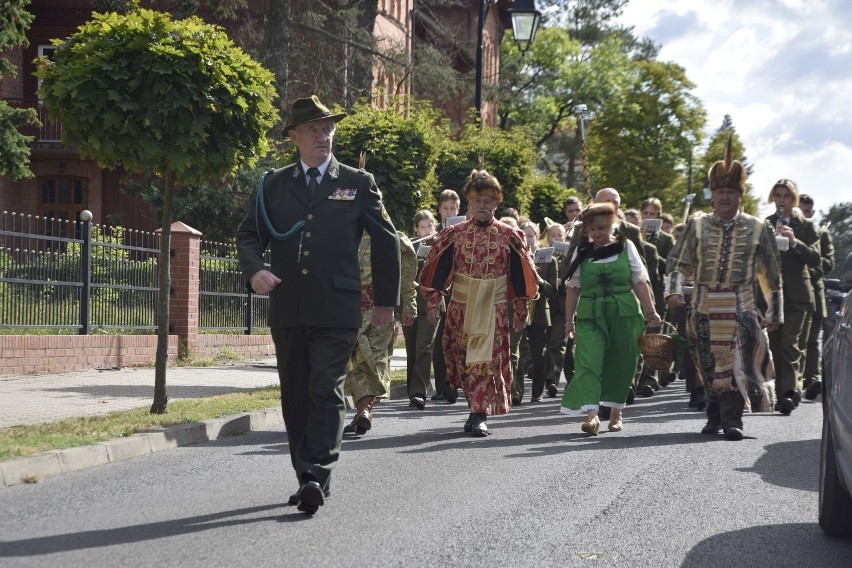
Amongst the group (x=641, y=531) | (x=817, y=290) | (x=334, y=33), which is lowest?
(x=641, y=531)

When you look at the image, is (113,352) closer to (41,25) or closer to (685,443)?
(685,443)

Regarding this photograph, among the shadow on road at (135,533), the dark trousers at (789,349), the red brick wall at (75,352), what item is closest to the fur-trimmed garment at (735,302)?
the dark trousers at (789,349)

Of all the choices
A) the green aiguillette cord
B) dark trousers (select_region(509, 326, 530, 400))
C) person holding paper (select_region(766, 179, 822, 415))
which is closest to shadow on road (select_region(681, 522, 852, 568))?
the green aiguillette cord

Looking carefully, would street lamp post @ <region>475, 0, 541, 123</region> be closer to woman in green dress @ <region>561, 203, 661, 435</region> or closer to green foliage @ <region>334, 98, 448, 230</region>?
green foliage @ <region>334, 98, 448, 230</region>

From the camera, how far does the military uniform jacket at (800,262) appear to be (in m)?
13.3

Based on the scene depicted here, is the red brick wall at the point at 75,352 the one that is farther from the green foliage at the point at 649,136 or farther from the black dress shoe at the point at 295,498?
the green foliage at the point at 649,136

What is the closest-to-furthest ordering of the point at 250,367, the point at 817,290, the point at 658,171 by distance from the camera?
1. the point at 817,290
2. the point at 250,367
3. the point at 658,171

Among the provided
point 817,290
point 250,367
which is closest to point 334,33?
point 250,367

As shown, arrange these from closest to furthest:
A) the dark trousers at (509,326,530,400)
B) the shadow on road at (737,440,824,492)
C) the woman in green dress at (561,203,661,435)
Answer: the shadow on road at (737,440,824,492) < the woman in green dress at (561,203,661,435) < the dark trousers at (509,326,530,400)

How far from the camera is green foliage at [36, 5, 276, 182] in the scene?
35.0 feet

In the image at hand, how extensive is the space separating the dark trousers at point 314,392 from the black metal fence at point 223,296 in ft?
41.1

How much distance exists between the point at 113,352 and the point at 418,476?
9.35 metres

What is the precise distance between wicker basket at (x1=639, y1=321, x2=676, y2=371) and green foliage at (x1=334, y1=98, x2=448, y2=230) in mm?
8186

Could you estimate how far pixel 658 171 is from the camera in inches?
2406
